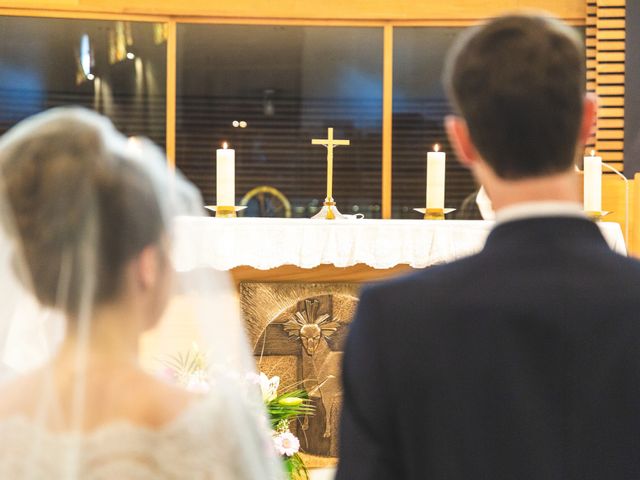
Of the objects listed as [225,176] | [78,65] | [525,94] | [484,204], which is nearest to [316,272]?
[225,176]

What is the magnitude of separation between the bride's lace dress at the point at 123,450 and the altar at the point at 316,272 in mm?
3533

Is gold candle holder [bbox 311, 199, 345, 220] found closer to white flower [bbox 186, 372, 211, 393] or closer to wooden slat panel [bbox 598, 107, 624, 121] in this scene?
white flower [bbox 186, 372, 211, 393]

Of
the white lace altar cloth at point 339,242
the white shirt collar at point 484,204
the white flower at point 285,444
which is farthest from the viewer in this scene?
the white shirt collar at point 484,204

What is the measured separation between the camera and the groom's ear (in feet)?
4.99

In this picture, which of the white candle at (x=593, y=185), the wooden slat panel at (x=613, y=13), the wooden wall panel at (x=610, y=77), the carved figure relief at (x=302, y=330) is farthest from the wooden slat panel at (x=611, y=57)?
the carved figure relief at (x=302, y=330)

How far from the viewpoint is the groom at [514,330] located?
1.41 m

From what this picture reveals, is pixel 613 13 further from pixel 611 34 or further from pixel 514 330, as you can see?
pixel 514 330

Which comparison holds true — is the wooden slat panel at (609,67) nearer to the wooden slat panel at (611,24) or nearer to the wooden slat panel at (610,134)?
the wooden slat panel at (611,24)

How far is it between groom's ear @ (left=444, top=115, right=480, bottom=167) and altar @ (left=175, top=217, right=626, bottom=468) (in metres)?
3.57

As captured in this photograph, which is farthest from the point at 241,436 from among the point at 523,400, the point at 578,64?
the point at 578,64

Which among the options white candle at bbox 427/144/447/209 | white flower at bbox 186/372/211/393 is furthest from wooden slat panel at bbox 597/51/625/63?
white flower at bbox 186/372/211/393

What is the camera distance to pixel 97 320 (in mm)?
1541

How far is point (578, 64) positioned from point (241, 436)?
71 cm

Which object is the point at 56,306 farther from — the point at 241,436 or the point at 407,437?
the point at 407,437
